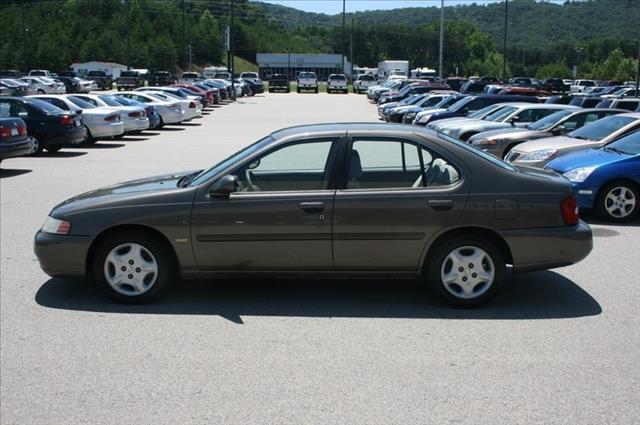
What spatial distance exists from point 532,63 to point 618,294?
144015 mm

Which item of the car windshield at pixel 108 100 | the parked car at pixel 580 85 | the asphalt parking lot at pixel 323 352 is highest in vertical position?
the parked car at pixel 580 85

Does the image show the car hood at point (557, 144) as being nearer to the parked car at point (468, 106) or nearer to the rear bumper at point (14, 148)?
the rear bumper at point (14, 148)

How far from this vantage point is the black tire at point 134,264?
21.1 feet

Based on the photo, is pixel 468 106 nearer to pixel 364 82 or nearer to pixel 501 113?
pixel 501 113

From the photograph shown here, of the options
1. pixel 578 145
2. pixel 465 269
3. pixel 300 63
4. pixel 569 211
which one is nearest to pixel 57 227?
pixel 465 269

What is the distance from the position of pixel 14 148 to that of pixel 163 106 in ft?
46.0

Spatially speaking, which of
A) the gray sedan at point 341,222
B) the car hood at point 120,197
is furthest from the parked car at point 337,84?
the gray sedan at point 341,222

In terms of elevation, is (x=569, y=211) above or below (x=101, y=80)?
below

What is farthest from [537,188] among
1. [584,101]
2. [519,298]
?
[584,101]

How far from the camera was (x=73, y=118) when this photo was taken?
776 inches

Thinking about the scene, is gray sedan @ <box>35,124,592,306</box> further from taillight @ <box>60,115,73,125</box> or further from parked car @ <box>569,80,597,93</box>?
parked car @ <box>569,80,597,93</box>

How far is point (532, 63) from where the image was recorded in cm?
14325

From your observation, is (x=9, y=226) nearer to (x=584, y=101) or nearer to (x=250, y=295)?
(x=250, y=295)

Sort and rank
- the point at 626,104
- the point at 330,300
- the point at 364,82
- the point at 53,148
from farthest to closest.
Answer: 1. the point at 364,82
2. the point at 626,104
3. the point at 53,148
4. the point at 330,300
